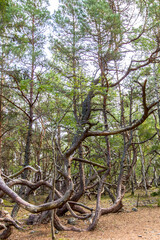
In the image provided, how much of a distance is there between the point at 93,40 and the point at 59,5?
91.2 inches

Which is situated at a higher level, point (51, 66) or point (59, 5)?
point (59, 5)

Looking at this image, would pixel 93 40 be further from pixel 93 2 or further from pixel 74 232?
pixel 74 232

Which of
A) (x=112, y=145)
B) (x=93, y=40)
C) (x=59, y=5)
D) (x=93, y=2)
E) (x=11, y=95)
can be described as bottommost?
(x=112, y=145)

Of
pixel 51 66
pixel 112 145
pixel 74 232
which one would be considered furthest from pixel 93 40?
pixel 74 232

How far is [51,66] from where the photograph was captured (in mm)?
7652

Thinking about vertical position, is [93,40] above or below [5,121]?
above

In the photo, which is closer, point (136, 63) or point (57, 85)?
point (57, 85)

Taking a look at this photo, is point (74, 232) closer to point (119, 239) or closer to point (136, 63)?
point (119, 239)

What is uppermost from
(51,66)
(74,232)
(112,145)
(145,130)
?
(51,66)

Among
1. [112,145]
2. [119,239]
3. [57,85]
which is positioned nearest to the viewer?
[119,239]

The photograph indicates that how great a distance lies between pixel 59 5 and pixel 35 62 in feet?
8.48

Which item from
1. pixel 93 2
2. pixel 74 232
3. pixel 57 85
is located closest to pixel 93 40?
pixel 93 2

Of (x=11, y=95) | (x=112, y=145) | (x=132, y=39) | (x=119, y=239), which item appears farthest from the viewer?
(x=112, y=145)

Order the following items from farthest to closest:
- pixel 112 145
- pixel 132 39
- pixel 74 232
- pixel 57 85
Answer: pixel 112 145 < pixel 132 39 < pixel 57 85 < pixel 74 232
